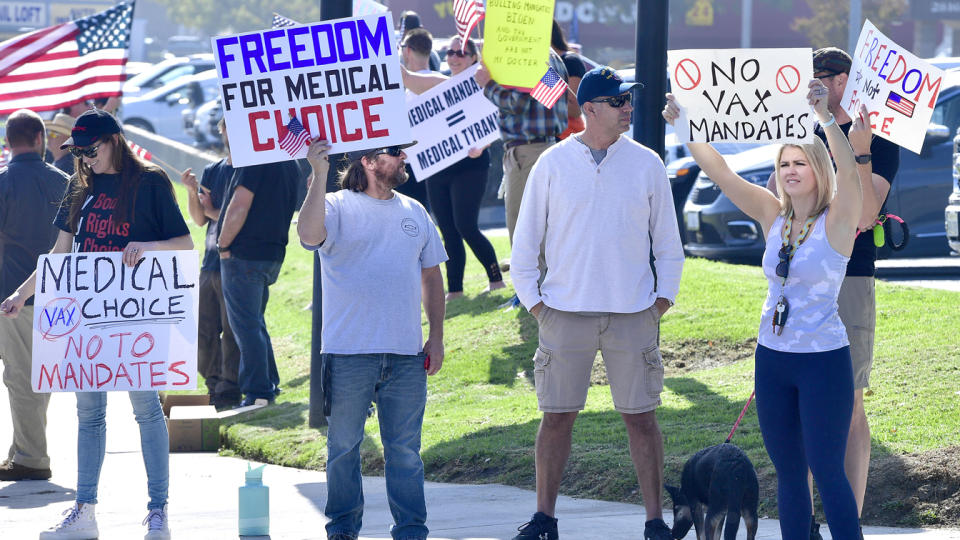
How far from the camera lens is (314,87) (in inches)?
236

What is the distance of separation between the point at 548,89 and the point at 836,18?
110ft

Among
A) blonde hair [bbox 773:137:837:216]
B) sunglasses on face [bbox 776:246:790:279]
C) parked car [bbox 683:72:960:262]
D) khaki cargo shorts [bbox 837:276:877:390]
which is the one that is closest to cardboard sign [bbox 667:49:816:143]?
blonde hair [bbox 773:137:837:216]

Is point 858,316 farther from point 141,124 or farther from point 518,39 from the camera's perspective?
point 141,124

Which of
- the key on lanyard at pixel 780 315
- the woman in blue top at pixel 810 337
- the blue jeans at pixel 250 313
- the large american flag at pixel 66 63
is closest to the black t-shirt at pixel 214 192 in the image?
the blue jeans at pixel 250 313

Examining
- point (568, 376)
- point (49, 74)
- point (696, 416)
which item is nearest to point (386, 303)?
point (568, 376)

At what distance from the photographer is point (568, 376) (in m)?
5.89

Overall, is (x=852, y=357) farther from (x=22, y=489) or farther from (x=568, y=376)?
(x=22, y=489)

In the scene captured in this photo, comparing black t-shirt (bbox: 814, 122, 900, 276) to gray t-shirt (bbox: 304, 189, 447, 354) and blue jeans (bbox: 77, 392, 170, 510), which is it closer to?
gray t-shirt (bbox: 304, 189, 447, 354)

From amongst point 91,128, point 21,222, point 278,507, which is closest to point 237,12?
point 21,222

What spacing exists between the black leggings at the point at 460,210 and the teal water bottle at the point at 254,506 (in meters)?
5.01

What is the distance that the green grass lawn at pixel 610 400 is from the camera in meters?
7.12

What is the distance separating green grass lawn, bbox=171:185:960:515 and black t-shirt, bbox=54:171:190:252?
213 centimetres

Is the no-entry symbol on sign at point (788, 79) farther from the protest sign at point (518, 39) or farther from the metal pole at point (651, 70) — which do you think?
the protest sign at point (518, 39)

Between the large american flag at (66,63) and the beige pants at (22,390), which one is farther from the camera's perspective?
the large american flag at (66,63)
